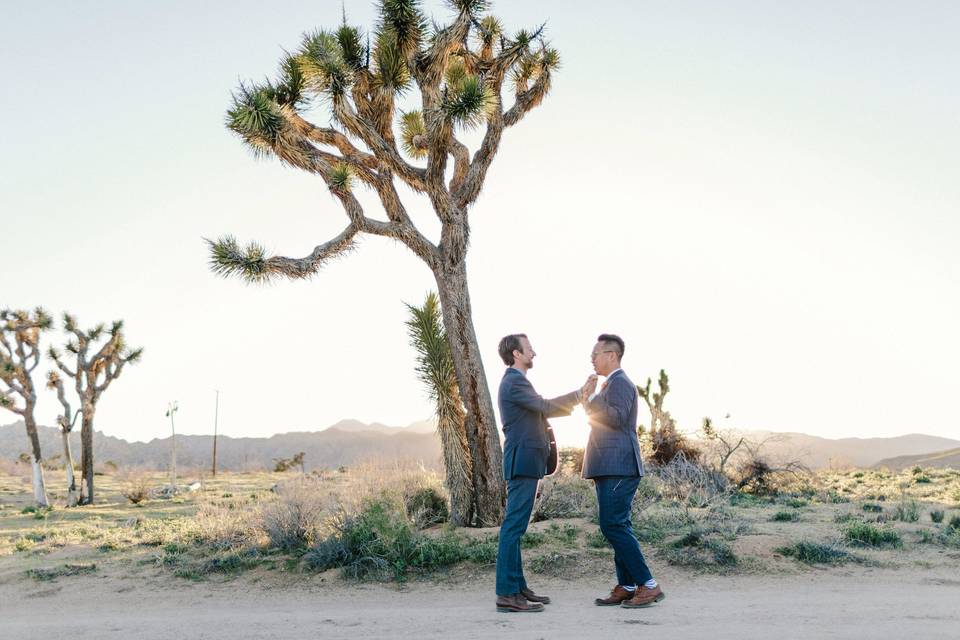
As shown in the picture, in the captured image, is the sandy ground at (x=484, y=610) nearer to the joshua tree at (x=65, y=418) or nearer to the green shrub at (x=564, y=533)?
the green shrub at (x=564, y=533)

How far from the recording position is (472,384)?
9438 millimetres

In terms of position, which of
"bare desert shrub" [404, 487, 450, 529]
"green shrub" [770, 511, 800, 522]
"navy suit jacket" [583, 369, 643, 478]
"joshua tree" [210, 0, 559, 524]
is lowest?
"green shrub" [770, 511, 800, 522]

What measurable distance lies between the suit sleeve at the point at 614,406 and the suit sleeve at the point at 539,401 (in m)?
0.15

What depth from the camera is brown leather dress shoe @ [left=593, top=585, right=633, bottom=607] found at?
5426 mm

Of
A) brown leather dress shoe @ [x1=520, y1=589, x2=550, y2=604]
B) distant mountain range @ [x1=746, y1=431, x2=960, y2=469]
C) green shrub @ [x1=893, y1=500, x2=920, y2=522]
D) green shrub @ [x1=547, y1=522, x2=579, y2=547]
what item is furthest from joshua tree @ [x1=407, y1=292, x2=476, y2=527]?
distant mountain range @ [x1=746, y1=431, x2=960, y2=469]

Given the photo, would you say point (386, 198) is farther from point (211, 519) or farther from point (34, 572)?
point (34, 572)

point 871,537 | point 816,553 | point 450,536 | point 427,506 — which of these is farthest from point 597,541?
point 427,506

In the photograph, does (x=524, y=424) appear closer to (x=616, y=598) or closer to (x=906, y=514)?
(x=616, y=598)

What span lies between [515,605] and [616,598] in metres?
0.79

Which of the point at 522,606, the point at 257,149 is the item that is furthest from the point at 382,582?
the point at 257,149

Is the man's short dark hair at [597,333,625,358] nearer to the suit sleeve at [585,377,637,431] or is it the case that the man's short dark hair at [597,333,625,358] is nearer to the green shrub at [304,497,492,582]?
the suit sleeve at [585,377,637,431]

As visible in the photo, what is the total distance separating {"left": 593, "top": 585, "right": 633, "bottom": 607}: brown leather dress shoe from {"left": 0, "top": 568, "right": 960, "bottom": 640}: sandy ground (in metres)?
0.11

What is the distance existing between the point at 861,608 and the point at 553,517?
4.68 m

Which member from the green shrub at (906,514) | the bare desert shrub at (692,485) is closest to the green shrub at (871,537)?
the green shrub at (906,514)
